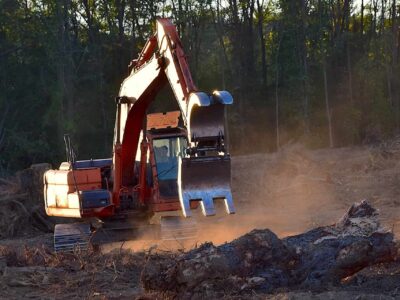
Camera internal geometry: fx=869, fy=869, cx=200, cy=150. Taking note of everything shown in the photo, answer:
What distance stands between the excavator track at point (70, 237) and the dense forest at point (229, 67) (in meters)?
23.0

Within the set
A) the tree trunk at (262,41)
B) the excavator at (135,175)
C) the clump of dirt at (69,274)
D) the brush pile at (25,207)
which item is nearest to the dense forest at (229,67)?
the tree trunk at (262,41)

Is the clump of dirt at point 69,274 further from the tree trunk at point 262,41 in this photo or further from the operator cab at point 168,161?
the tree trunk at point 262,41

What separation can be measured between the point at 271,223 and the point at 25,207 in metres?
5.28

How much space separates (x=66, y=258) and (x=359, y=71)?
33.6m

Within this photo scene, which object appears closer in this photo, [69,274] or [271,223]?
[69,274]

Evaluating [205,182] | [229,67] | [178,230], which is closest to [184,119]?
[205,182]

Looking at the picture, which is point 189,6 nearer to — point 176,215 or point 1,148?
point 1,148

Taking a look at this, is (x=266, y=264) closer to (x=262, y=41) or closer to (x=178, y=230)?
(x=178, y=230)

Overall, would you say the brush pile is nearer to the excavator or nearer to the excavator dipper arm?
the excavator

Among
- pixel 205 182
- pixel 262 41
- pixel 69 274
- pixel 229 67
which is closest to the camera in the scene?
pixel 205 182

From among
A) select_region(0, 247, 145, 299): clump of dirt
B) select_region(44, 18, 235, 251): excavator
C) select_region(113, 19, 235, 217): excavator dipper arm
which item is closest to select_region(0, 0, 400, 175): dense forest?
select_region(44, 18, 235, 251): excavator

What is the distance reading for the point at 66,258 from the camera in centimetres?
1174

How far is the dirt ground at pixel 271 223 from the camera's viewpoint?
919cm

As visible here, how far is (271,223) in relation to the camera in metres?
18.4
